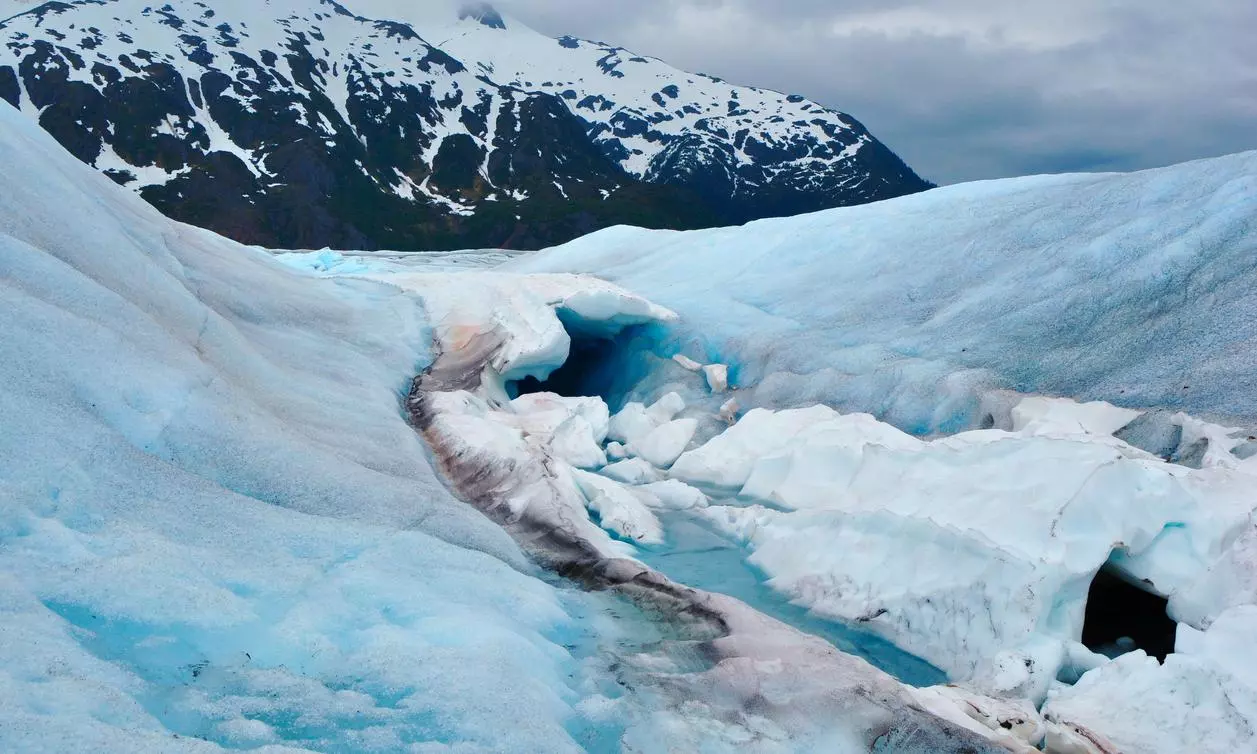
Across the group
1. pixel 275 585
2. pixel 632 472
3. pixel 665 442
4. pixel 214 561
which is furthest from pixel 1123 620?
pixel 214 561

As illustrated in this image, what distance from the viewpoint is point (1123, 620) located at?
24.8 ft

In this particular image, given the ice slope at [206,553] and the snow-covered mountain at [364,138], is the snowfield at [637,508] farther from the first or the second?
the snow-covered mountain at [364,138]

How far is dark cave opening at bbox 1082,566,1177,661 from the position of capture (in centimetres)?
704

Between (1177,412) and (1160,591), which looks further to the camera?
(1177,412)

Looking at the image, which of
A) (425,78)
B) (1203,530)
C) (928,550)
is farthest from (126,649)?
(425,78)

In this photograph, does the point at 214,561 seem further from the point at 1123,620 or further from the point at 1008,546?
the point at 1123,620

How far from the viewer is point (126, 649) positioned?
4250mm

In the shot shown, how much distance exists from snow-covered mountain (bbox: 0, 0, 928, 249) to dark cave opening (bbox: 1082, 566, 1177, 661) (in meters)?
95.7

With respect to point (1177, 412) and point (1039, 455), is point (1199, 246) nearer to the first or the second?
point (1177, 412)

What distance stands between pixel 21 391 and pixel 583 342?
1207cm

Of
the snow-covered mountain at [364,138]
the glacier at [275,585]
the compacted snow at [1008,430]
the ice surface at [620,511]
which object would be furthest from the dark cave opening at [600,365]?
the snow-covered mountain at [364,138]

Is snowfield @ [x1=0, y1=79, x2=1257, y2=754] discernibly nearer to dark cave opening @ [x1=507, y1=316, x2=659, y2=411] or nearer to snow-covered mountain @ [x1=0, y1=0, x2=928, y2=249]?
dark cave opening @ [x1=507, y1=316, x2=659, y2=411]

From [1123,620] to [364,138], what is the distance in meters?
127

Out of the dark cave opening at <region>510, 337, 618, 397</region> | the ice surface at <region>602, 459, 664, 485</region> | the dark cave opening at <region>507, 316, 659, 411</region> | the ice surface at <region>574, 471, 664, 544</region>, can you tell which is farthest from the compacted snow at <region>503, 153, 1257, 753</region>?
the dark cave opening at <region>510, 337, 618, 397</region>
